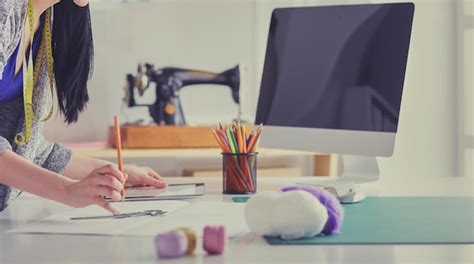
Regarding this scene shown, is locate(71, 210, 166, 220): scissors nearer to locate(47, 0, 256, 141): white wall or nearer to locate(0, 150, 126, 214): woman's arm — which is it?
locate(0, 150, 126, 214): woman's arm

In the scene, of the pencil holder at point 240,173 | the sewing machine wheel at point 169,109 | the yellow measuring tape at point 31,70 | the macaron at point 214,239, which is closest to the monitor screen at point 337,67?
the pencil holder at point 240,173

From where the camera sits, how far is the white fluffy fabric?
1.14 m

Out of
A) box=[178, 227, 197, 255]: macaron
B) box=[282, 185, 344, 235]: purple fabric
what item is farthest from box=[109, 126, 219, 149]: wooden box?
box=[178, 227, 197, 255]: macaron

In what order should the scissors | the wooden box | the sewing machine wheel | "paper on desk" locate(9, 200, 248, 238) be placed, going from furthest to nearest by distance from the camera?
the sewing machine wheel < the wooden box < the scissors < "paper on desk" locate(9, 200, 248, 238)

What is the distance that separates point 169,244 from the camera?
102 cm

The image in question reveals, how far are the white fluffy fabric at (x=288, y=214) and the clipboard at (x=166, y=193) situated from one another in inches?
19.5

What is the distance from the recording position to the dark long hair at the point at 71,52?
1.75 metres

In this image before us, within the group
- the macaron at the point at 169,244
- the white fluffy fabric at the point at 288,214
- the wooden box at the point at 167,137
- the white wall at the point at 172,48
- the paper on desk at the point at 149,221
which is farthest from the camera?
the white wall at the point at 172,48

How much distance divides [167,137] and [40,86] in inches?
65.6

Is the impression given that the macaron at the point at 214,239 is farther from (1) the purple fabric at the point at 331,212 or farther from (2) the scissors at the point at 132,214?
(2) the scissors at the point at 132,214

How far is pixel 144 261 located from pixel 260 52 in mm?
3072


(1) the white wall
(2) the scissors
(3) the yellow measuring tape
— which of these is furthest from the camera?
(1) the white wall

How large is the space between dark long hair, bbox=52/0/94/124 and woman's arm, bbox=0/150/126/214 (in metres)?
0.44

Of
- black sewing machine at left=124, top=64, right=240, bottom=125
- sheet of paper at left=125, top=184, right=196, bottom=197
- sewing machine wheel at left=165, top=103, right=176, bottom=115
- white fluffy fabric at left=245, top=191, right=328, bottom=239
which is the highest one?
black sewing machine at left=124, top=64, right=240, bottom=125
